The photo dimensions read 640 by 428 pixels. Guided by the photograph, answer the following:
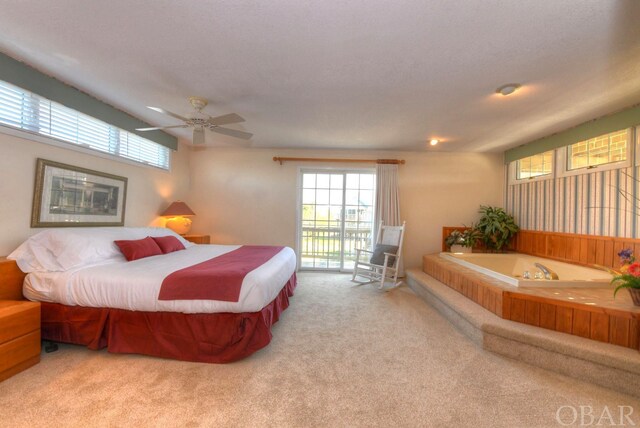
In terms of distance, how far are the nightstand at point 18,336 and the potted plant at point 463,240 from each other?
4.91 m

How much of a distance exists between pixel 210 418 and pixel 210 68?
2.42 m

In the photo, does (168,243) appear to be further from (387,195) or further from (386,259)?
(387,195)

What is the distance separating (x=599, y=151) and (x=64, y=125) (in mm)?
5818

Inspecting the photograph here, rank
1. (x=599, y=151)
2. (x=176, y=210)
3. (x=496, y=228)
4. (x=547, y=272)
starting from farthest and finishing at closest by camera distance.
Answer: (x=496, y=228) → (x=176, y=210) → (x=547, y=272) → (x=599, y=151)

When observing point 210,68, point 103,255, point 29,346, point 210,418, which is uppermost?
point 210,68

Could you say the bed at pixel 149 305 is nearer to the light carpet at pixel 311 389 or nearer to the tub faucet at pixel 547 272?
the light carpet at pixel 311 389

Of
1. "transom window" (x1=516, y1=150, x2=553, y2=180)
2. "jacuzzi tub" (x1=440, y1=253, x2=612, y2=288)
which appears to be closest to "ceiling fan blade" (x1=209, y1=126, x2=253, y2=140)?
"jacuzzi tub" (x1=440, y1=253, x2=612, y2=288)

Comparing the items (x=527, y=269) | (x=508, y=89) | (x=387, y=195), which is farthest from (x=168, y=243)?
(x=527, y=269)

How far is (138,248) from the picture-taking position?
2.72 metres

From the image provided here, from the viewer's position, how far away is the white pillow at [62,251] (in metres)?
2.14

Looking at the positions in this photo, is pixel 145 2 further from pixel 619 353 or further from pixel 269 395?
pixel 619 353

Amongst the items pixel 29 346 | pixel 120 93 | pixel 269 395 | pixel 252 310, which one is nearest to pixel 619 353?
pixel 269 395

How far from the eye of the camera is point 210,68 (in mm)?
2168

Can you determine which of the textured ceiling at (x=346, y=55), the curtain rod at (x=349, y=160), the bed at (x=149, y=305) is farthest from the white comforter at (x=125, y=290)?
the curtain rod at (x=349, y=160)
